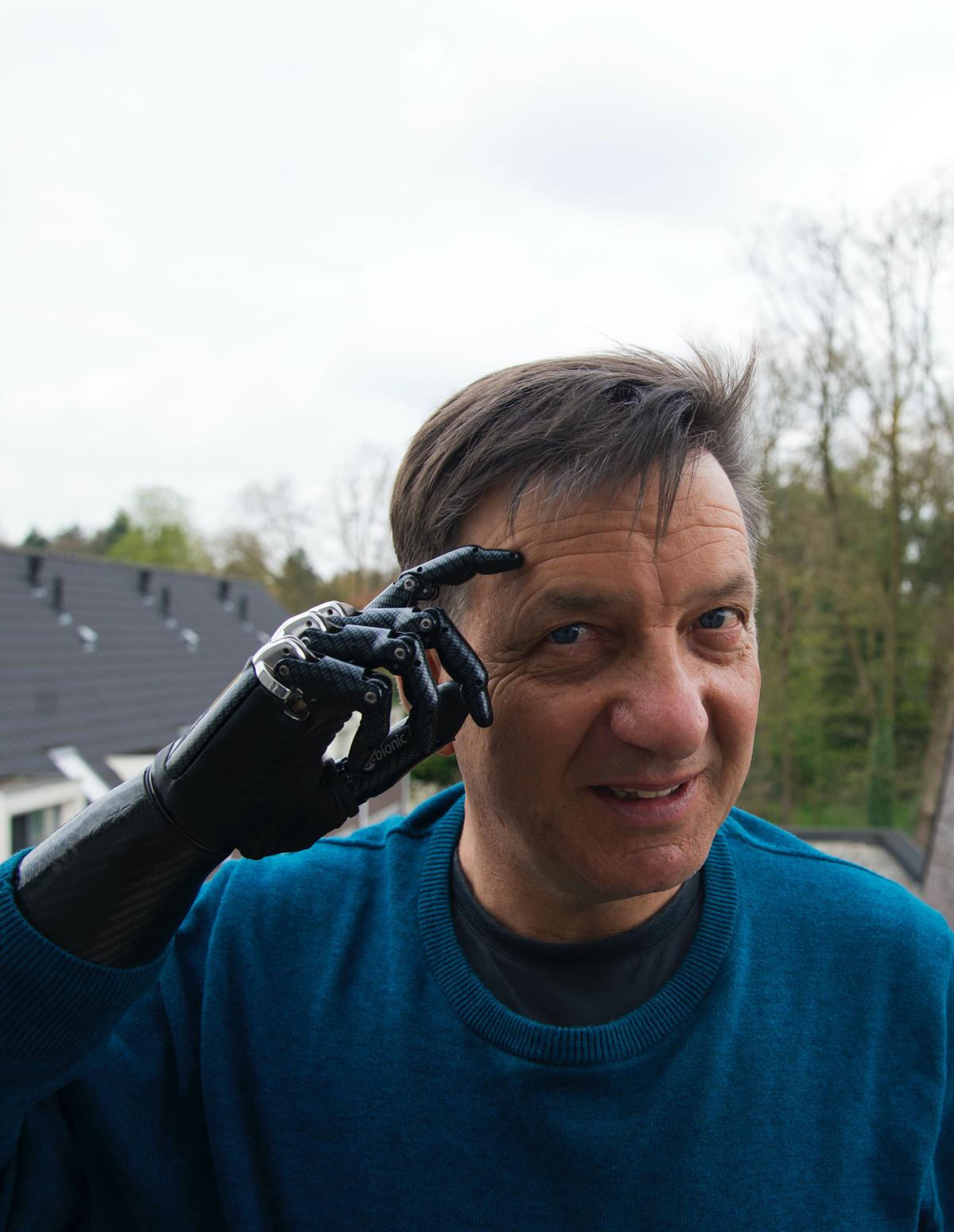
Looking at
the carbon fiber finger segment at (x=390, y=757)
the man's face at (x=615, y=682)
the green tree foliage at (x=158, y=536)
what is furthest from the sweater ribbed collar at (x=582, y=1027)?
the green tree foliage at (x=158, y=536)

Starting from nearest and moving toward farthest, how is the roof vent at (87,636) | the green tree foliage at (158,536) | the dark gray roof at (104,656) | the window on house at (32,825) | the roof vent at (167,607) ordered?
1. the window on house at (32,825)
2. the dark gray roof at (104,656)
3. the roof vent at (87,636)
4. the roof vent at (167,607)
5. the green tree foliage at (158,536)

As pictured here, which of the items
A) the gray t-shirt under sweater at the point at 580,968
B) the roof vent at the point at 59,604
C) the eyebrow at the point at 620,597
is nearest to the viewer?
the eyebrow at the point at 620,597

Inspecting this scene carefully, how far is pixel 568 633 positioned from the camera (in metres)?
1.40

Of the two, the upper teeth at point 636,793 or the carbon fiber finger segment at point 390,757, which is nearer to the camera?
the carbon fiber finger segment at point 390,757

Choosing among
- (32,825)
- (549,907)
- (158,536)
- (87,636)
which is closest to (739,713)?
(549,907)

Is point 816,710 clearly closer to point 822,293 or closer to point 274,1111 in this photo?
point 822,293

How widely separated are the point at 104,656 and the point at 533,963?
52.0ft

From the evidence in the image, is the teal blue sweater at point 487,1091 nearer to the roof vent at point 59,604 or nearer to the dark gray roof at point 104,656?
the dark gray roof at point 104,656

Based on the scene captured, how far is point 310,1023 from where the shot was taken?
153 cm

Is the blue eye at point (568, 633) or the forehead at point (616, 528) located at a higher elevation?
the forehead at point (616, 528)

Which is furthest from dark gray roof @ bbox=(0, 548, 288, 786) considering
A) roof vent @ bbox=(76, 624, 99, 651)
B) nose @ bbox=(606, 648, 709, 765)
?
nose @ bbox=(606, 648, 709, 765)

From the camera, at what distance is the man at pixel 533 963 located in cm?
125

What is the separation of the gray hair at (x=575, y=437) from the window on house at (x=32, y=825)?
8088 mm

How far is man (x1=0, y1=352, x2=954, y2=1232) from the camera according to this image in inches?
49.3
